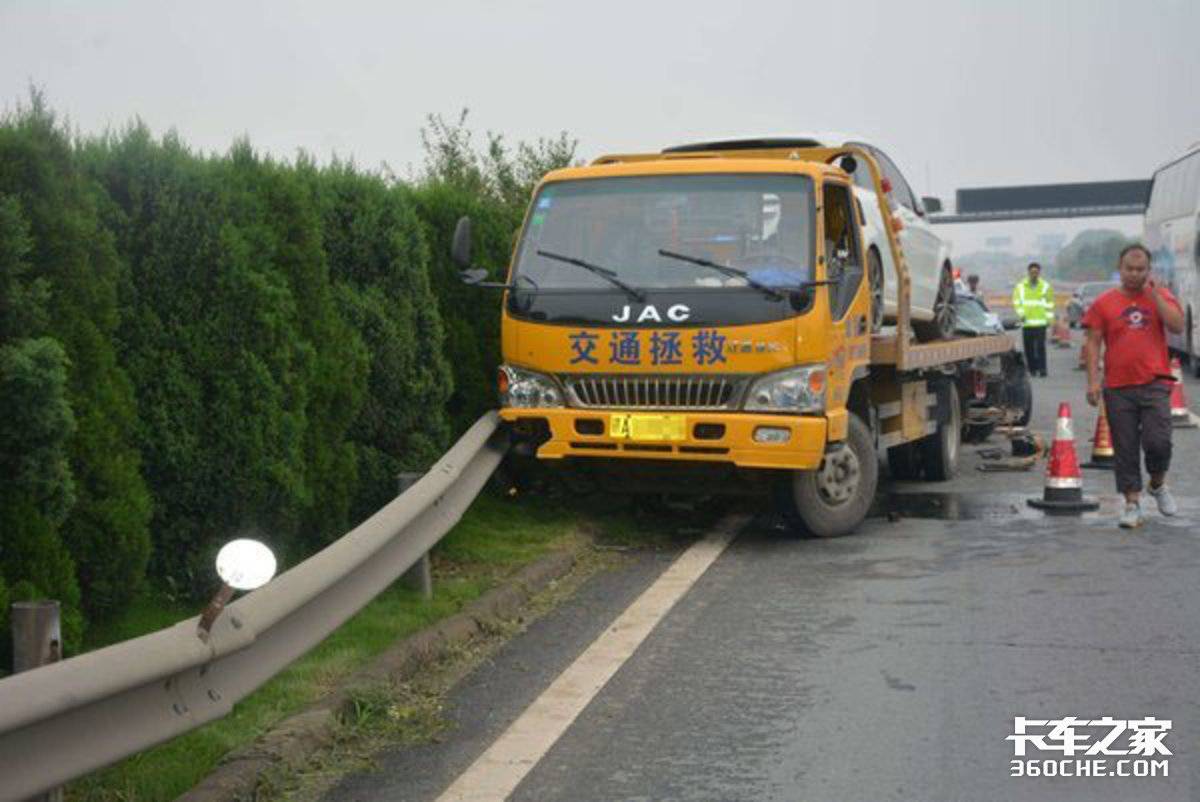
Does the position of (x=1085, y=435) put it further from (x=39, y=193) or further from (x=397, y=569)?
(x=39, y=193)

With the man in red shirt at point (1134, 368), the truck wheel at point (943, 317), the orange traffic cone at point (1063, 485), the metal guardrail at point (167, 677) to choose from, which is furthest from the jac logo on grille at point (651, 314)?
the truck wheel at point (943, 317)

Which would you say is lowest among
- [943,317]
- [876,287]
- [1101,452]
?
[1101,452]

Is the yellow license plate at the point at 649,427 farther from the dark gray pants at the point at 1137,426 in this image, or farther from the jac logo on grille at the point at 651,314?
the dark gray pants at the point at 1137,426

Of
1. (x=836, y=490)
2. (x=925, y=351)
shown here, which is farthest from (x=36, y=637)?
(x=925, y=351)

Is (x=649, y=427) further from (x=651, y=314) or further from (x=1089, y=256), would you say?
(x=1089, y=256)

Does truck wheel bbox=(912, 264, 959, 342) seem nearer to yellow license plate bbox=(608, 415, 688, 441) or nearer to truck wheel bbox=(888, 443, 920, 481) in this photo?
truck wheel bbox=(888, 443, 920, 481)

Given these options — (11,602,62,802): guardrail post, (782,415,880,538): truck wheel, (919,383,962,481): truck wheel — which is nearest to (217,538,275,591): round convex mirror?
(11,602,62,802): guardrail post

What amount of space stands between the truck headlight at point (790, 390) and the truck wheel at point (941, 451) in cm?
399

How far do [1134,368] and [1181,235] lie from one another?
21846 mm

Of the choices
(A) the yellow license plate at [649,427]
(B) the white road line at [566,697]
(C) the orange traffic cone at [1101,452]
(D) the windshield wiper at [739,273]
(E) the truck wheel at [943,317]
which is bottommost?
(C) the orange traffic cone at [1101,452]

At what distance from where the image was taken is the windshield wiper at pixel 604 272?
10.1 meters

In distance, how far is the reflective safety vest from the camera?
2738cm

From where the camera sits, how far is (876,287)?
39.1 feet

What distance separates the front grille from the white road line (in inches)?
37.4
